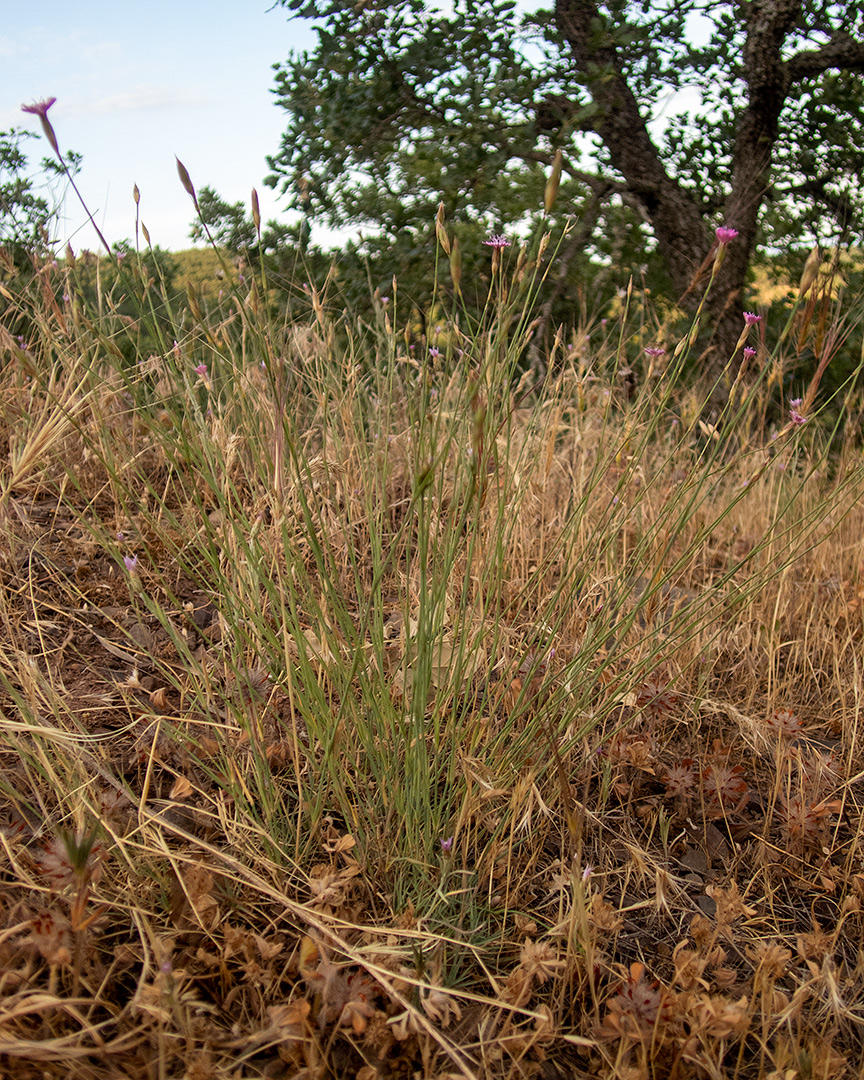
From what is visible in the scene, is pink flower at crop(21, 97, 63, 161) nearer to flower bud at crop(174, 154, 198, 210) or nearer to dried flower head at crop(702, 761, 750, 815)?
flower bud at crop(174, 154, 198, 210)

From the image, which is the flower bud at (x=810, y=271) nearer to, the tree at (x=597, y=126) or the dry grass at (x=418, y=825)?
the dry grass at (x=418, y=825)

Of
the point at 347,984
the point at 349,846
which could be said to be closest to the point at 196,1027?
the point at 347,984

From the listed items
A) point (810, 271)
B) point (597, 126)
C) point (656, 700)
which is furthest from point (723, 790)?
point (597, 126)

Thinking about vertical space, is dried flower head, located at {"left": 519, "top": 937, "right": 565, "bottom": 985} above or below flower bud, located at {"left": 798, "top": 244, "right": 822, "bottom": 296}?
below

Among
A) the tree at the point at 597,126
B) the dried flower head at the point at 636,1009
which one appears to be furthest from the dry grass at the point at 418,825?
the tree at the point at 597,126

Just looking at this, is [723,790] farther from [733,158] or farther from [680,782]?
[733,158]

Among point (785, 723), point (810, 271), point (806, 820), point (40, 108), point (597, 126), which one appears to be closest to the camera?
point (40, 108)

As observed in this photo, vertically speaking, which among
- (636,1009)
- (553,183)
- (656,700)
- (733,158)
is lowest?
(636,1009)

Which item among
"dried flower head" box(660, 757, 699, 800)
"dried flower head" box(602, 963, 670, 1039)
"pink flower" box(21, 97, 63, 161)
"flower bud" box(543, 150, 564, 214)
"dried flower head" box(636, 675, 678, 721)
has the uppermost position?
"pink flower" box(21, 97, 63, 161)

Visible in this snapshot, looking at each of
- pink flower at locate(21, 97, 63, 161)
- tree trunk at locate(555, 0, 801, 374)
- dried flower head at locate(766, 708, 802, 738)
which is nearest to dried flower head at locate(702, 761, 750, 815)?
dried flower head at locate(766, 708, 802, 738)

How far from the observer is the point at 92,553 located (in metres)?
2.29

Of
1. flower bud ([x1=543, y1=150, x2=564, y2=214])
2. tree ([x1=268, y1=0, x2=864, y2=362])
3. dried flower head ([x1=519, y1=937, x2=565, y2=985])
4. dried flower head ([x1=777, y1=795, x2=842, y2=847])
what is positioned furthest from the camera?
tree ([x1=268, y1=0, x2=864, y2=362])

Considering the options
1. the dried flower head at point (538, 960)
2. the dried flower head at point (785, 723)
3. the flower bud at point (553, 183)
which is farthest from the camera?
the dried flower head at point (785, 723)

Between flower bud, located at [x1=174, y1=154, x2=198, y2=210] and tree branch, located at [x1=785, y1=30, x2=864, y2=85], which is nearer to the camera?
flower bud, located at [x1=174, y1=154, x2=198, y2=210]
